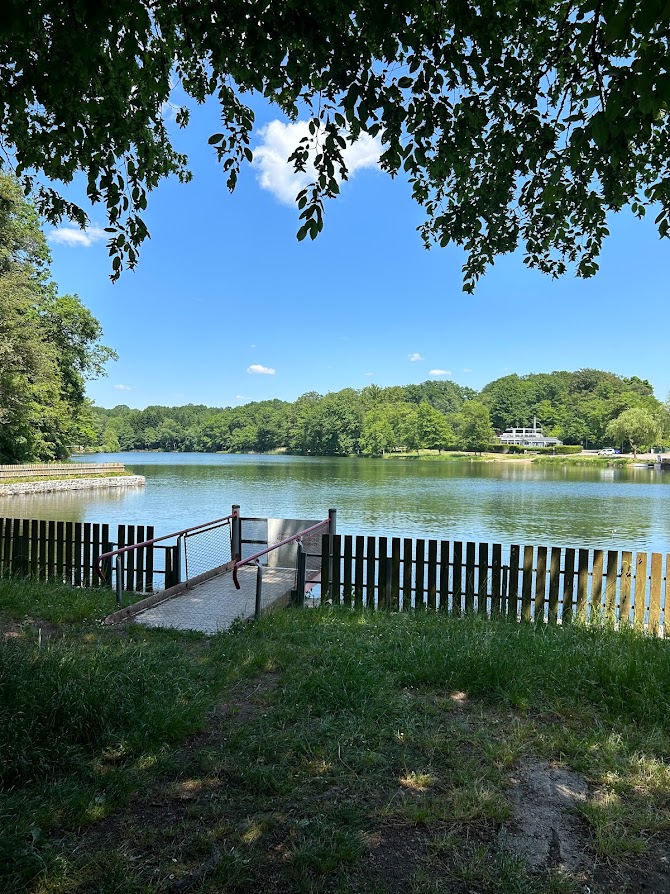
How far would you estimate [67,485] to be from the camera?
43.9 metres

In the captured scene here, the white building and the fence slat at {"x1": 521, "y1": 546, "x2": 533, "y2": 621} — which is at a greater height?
the white building

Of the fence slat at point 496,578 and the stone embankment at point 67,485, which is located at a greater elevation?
the fence slat at point 496,578

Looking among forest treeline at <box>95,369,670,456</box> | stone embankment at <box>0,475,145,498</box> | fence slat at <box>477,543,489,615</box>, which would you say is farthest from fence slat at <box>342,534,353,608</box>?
forest treeline at <box>95,369,670,456</box>

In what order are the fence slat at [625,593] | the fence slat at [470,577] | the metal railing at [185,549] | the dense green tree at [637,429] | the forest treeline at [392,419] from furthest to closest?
1. the forest treeline at [392,419]
2. the dense green tree at [637,429]
3. the metal railing at [185,549]
4. the fence slat at [470,577]
5. the fence slat at [625,593]

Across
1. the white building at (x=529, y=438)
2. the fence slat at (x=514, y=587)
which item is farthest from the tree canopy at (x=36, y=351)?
the white building at (x=529, y=438)

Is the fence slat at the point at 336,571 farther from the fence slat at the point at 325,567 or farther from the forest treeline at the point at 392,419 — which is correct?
the forest treeline at the point at 392,419

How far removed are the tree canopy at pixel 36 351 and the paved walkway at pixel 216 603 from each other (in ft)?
67.9

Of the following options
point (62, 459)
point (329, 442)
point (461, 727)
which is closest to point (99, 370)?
point (62, 459)

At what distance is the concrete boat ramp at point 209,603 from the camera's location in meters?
6.69

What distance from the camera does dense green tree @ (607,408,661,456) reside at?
101188 millimetres

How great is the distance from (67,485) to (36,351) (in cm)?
1636

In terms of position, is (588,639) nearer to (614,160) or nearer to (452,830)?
(452,830)

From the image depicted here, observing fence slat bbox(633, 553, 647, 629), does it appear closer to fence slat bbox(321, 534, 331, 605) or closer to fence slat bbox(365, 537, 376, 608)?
fence slat bbox(365, 537, 376, 608)

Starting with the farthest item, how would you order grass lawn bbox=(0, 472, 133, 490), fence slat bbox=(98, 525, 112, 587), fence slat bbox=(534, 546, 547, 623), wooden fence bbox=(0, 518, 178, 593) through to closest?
grass lawn bbox=(0, 472, 133, 490) < wooden fence bbox=(0, 518, 178, 593) < fence slat bbox=(98, 525, 112, 587) < fence slat bbox=(534, 546, 547, 623)
